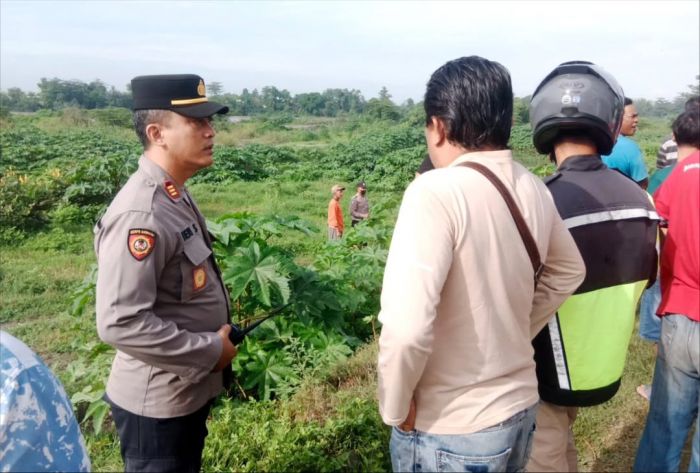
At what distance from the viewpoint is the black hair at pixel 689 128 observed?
2.60 metres

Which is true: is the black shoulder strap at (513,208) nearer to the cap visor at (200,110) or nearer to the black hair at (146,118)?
the cap visor at (200,110)

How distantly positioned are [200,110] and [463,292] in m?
1.20

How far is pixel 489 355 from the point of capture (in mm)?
1465

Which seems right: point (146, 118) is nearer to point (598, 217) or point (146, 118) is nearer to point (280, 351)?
point (598, 217)

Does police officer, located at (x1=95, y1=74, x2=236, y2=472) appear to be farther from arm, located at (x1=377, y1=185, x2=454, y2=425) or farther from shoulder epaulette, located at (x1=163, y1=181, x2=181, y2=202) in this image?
arm, located at (x1=377, y1=185, x2=454, y2=425)

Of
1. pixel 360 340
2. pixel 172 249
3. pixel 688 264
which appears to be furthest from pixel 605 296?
pixel 360 340

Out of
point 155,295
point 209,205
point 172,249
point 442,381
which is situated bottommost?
point 209,205

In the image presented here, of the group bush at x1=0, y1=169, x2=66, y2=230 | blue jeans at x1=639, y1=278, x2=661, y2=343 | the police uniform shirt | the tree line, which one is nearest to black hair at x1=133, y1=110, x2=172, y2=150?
the police uniform shirt

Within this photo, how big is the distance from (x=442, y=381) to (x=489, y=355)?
141mm

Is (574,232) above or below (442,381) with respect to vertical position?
above

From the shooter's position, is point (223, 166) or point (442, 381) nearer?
point (442, 381)

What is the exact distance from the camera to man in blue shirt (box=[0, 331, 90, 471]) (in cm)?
109

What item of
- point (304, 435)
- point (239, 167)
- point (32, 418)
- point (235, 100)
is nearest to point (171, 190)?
point (32, 418)

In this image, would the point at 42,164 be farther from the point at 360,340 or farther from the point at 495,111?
the point at 495,111
